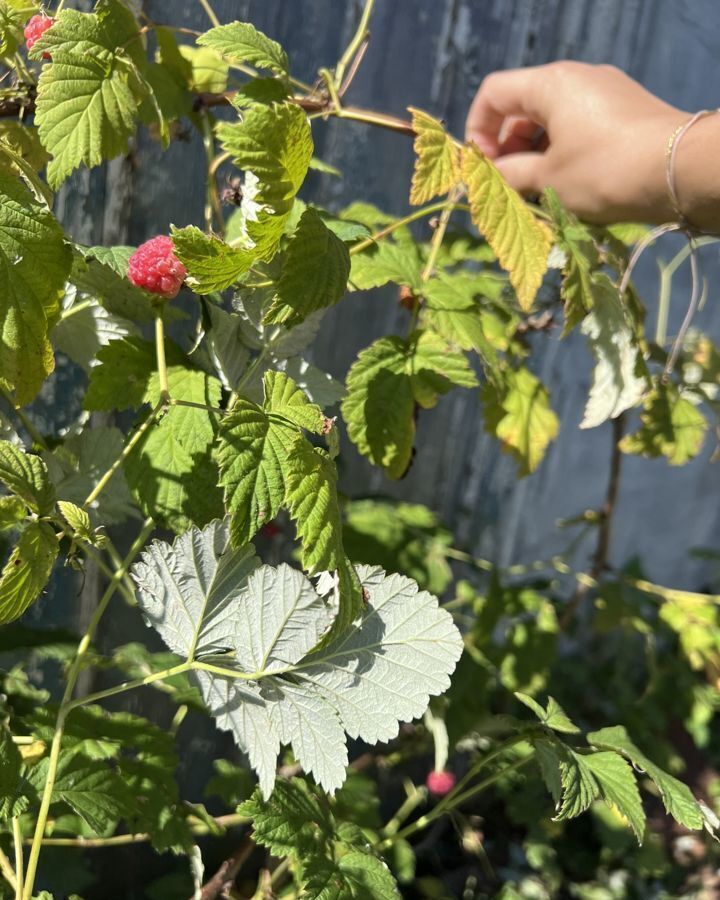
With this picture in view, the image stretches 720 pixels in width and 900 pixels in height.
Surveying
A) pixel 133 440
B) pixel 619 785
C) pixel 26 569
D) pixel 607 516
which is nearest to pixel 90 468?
pixel 133 440

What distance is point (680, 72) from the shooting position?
2045 mm

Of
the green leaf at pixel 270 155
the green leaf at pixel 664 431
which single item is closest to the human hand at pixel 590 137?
the green leaf at pixel 664 431

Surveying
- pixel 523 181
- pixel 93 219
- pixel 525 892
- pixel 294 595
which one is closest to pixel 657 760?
pixel 525 892

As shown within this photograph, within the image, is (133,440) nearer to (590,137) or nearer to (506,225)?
(506,225)

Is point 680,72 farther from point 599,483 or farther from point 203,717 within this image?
point 203,717

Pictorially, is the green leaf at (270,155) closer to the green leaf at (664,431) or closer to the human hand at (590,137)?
the human hand at (590,137)

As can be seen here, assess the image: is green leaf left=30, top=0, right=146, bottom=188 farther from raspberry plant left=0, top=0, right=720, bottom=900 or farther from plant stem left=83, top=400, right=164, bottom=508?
plant stem left=83, top=400, right=164, bottom=508

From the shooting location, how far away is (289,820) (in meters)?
0.80

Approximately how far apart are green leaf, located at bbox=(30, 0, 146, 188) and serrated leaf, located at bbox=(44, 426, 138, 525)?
25 centimetres

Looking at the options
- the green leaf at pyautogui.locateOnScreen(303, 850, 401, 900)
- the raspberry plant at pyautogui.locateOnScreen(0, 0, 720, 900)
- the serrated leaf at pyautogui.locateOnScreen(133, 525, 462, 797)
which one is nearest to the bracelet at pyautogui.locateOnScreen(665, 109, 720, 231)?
the raspberry plant at pyautogui.locateOnScreen(0, 0, 720, 900)

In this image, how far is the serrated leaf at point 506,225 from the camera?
84 cm

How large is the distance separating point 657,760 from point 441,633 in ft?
4.35

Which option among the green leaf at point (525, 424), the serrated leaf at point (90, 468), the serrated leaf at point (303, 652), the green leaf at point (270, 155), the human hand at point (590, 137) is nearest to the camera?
the green leaf at point (270, 155)

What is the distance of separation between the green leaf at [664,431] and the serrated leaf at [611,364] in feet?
1.11
